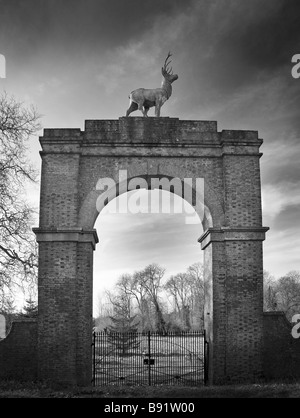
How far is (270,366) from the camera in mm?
12742

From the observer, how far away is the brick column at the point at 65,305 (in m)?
12.3

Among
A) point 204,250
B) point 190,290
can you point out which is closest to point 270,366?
point 204,250

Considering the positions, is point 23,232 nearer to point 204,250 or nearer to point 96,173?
point 96,173

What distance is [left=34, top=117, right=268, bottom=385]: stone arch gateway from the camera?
12562 mm

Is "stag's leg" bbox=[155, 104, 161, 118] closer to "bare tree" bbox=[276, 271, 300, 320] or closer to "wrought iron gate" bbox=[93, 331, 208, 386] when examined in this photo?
"wrought iron gate" bbox=[93, 331, 208, 386]

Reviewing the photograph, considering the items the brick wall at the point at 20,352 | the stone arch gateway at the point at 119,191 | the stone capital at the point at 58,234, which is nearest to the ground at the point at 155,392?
the brick wall at the point at 20,352

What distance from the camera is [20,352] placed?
12.5 m

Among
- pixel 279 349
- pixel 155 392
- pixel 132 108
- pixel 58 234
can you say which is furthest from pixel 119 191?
pixel 279 349

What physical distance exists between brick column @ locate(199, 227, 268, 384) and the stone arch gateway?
0.09ft

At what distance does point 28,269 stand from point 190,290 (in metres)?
67.7

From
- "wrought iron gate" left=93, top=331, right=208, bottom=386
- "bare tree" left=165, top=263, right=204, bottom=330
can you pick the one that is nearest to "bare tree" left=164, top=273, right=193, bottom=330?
"bare tree" left=165, top=263, right=204, bottom=330

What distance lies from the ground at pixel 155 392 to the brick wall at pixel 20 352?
0.43 metres

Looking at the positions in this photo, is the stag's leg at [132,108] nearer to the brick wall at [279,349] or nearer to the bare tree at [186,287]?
the brick wall at [279,349]
